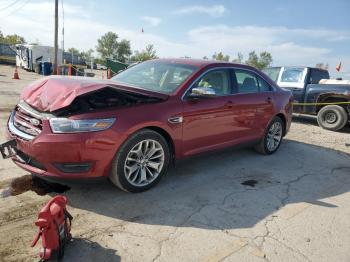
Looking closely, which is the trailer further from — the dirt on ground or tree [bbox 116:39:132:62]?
tree [bbox 116:39:132:62]

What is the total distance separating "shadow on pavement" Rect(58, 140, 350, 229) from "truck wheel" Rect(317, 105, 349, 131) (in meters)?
3.65

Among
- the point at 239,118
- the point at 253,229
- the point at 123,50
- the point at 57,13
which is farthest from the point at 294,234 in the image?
the point at 123,50

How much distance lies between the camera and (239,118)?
17.4 feet

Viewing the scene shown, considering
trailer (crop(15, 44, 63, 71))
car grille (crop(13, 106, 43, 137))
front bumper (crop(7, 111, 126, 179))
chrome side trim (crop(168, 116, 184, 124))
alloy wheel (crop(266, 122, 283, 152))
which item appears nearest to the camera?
front bumper (crop(7, 111, 126, 179))

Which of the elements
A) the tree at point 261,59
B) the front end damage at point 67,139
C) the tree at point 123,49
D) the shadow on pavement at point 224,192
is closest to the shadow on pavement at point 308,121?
the shadow on pavement at point 224,192

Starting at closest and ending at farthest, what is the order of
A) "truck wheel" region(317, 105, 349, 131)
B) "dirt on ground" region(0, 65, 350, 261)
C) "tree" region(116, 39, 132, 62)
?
"dirt on ground" region(0, 65, 350, 261), "truck wheel" region(317, 105, 349, 131), "tree" region(116, 39, 132, 62)

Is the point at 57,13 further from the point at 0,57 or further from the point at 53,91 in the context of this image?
the point at 53,91

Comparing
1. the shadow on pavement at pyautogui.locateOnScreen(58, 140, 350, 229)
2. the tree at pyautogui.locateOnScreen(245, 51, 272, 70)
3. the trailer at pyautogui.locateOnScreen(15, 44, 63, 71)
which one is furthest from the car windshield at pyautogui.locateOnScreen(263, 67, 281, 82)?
the tree at pyautogui.locateOnScreen(245, 51, 272, 70)

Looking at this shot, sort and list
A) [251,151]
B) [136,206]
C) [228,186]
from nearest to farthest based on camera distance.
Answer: [136,206] < [228,186] < [251,151]

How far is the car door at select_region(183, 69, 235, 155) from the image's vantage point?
4438 mm

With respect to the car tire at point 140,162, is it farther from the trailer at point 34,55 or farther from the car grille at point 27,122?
the trailer at point 34,55

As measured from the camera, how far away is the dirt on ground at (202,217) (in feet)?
9.76

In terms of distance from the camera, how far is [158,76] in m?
4.86

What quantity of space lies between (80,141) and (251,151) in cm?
399
